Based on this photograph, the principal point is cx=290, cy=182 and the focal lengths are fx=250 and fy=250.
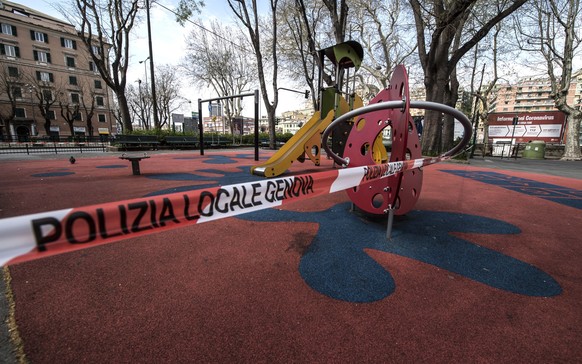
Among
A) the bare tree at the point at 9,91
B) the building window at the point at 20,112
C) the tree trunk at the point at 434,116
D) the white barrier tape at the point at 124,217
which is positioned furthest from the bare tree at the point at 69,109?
Result: the white barrier tape at the point at 124,217

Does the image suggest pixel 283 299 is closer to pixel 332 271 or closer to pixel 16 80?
pixel 332 271

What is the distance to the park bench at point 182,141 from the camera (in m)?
17.9

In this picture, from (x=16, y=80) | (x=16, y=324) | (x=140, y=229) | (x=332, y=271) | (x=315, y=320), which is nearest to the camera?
(x=140, y=229)

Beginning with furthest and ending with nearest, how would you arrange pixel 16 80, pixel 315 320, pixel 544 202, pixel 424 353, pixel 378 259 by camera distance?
pixel 16 80 < pixel 544 202 < pixel 378 259 < pixel 315 320 < pixel 424 353

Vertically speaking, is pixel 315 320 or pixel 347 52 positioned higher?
pixel 347 52

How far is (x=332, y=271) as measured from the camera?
7.60 ft

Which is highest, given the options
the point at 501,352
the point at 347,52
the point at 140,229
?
the point at 347,52

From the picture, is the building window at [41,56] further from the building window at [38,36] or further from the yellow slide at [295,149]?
the yellow slide at [295,149]

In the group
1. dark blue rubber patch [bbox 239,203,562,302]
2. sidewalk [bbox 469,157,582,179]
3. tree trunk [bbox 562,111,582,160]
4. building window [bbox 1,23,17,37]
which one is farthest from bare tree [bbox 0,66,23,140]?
tree trunk [bbox 562,111,582,160]

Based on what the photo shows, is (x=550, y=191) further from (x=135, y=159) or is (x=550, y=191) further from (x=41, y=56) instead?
(x=41, y=56)

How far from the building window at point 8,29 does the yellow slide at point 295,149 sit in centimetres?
4974

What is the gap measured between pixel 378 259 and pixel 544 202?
4.78 meters

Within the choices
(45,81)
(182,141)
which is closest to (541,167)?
(182,141)

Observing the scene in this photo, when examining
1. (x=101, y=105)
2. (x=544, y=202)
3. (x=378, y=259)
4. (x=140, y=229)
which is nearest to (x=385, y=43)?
(x=544, y=202)
